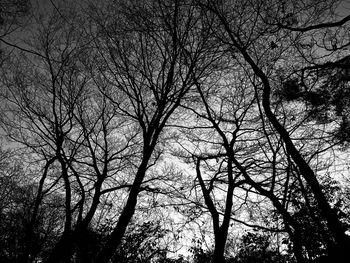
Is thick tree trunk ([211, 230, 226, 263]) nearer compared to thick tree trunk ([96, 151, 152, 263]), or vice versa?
thick tree trunk ([96, 151, 152, 263])

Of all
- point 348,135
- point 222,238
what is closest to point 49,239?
point 222,238

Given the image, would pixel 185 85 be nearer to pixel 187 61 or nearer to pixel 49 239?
pixel 187 61

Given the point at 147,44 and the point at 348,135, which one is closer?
the point at 348,135

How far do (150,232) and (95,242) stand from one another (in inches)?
126

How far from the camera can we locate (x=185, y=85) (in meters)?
8.12

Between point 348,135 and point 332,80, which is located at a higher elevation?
point 332,80

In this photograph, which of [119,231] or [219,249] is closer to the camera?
[119,231]

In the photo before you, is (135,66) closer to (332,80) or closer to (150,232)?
(332,80)

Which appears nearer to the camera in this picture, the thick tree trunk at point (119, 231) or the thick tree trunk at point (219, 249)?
the thick tree trunk at point (119, 231)

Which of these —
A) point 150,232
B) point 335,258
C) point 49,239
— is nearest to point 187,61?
point 335,258

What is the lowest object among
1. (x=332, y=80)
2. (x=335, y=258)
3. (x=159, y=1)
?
(x=335, y=258)

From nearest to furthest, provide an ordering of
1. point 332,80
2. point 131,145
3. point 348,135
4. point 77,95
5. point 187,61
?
point 332,80 → point 348,135 → point 187,61 → point 77,95 → point 131,145

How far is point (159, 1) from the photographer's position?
254 inches

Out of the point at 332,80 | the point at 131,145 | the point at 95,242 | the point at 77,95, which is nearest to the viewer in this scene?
the point at 332,80
